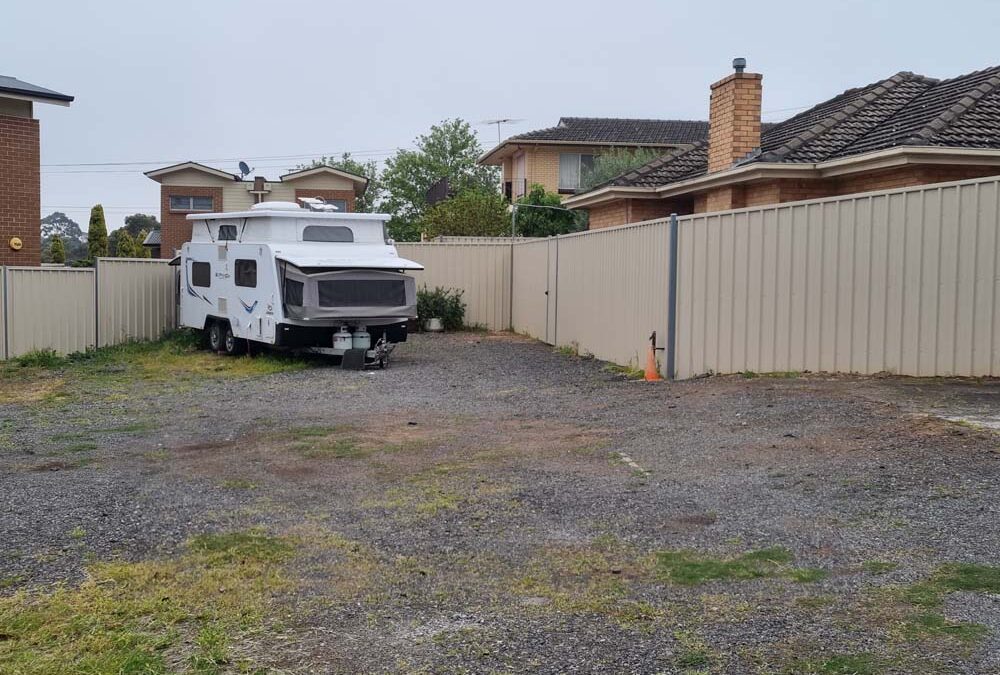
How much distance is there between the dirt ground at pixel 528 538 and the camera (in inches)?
183

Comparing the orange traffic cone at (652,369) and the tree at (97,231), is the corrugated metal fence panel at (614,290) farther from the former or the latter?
the tree at (97,231)

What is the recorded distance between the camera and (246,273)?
19.8 metres

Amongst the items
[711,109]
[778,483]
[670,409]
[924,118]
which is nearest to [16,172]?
[711,109]

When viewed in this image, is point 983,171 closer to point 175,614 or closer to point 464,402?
point 464,402

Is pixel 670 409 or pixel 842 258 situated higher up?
pixel 842 258

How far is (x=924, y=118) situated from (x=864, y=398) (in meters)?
9.04

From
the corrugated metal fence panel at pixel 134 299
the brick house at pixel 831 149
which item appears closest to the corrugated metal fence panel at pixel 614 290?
the brick house at pixel 831 149

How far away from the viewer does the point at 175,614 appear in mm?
5180

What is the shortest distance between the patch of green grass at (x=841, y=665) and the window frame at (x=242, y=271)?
53.2ft

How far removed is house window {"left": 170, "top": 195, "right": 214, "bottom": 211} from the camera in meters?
47.0

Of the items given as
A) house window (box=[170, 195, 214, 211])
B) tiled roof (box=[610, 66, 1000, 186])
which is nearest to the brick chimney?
tiled roof (box=[610, 66, 1000, 186])

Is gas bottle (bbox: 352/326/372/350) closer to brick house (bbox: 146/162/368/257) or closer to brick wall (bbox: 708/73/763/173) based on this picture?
brick wall (bbox: 708/73/763/173)

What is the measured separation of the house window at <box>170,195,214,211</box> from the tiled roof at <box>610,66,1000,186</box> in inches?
1126

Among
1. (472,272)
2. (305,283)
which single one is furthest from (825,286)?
(472,272)
